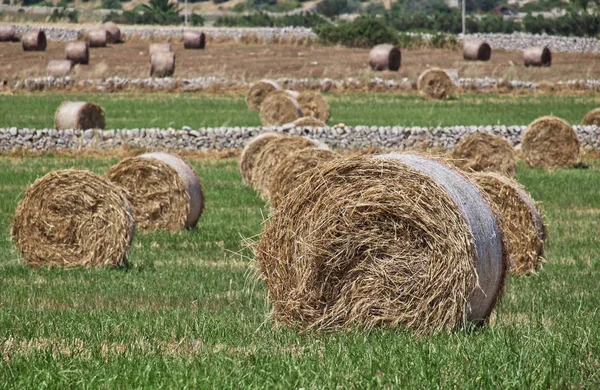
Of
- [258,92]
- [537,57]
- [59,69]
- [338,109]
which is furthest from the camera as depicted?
[537,57]

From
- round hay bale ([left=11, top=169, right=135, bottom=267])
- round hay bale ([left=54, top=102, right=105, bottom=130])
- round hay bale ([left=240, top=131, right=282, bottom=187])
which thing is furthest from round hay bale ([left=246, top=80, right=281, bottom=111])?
round hay bale ([left=11, top=169, right=135, bottom=267])

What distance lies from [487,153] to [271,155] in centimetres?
460

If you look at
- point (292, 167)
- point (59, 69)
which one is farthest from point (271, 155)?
point (59, 69)

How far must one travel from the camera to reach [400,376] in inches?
285

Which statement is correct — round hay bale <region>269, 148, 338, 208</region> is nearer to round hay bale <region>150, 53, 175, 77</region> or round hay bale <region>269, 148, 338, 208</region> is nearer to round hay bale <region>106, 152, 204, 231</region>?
round hay bale <region>106, 152, 204, 231</region>

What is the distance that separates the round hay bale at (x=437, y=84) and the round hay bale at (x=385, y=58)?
25.5 feet

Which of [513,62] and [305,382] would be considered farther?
[513,62]

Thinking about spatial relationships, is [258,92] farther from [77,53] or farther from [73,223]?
[73,223]

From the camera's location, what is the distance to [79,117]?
98.1 feet

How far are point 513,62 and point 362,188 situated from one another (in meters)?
49.9

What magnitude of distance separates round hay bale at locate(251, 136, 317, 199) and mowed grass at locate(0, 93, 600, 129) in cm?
1120

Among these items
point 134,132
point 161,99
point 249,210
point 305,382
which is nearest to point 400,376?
point 305,382

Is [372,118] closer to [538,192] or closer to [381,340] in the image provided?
[538,192]

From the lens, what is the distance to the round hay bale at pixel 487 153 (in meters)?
23.2
